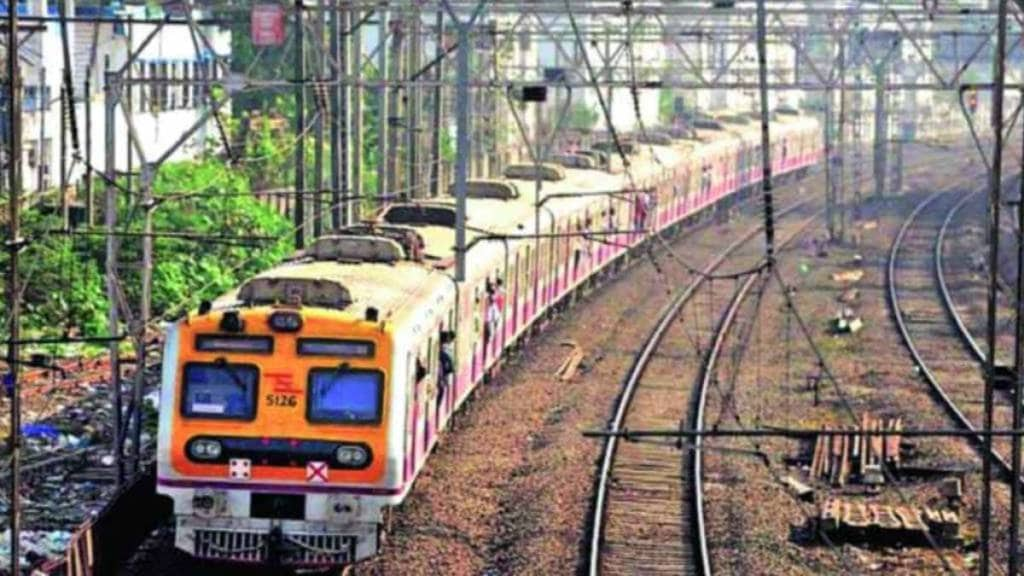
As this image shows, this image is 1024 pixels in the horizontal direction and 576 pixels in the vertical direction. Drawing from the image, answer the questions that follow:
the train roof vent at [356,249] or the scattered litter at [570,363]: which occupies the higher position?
the train roof vent at [356,249]

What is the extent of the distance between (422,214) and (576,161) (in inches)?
545

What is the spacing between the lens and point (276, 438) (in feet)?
46.8

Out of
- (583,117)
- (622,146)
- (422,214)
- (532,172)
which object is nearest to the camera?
(422,214)

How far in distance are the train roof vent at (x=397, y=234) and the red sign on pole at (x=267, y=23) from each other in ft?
11.0

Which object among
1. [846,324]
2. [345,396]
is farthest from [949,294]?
[345,396]

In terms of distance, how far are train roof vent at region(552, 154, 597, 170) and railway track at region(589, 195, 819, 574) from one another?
7.04 meters

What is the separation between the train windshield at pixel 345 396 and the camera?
14359 mm

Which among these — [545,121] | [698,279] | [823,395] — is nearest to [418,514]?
[823,395]

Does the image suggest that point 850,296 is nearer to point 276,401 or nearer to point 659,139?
point 659,139

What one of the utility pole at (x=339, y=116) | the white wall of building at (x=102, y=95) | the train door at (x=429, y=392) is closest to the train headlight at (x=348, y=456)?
the train door at (x=429, y=392)

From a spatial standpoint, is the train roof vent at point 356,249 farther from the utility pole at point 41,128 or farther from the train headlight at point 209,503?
the utility pole at point 41,128

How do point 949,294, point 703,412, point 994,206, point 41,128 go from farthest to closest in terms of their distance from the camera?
point 949,294 < point 41,128 < point 703,412 < point 994,206

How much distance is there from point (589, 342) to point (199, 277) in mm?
5595

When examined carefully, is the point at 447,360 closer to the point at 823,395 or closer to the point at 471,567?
the point at 471,567
